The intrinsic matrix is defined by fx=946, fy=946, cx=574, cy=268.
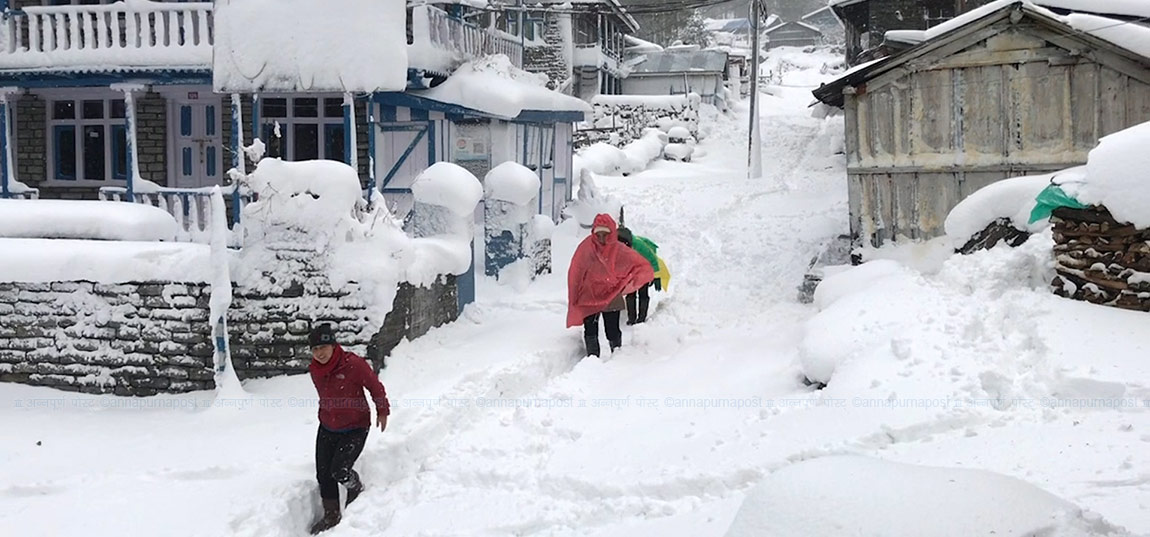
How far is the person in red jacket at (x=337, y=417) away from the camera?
20.4ft

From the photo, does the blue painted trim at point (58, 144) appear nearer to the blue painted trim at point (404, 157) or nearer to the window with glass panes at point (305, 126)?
the window with glass panes at point (305, 126)

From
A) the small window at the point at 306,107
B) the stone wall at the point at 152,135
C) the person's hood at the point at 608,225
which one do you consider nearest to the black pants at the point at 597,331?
the person's hood at the point at 608,225

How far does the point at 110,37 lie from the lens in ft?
48.8

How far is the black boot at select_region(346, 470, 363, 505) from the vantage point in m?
6.33

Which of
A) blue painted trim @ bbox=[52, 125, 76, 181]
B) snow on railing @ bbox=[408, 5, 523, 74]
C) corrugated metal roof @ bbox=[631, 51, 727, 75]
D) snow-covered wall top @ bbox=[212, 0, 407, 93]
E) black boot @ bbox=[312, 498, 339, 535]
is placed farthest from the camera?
corrugated metal roof @ bbox=[631, 51, 727, 75]

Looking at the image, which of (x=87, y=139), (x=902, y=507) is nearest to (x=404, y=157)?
(x=87, y=139)

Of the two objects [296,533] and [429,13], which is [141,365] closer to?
[296,533]

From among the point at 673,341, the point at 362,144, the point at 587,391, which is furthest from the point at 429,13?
the point at 587,391

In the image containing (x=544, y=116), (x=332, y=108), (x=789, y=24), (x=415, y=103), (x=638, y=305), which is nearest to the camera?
(x=638, y=305)

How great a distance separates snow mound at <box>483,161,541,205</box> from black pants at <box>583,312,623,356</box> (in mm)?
3711

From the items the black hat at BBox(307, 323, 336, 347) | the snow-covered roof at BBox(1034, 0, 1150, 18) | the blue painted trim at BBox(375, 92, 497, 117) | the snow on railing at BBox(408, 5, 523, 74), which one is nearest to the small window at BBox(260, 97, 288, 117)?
the blue painted trim at BBox(375, 92, 497, 117)

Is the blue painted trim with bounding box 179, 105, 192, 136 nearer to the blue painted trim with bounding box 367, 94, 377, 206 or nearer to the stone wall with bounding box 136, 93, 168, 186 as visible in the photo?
the stone wall with bounding box 136, 93, 168, 186

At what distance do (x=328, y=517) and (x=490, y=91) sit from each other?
9.00 meters

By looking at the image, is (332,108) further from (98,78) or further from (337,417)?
(337,417)
